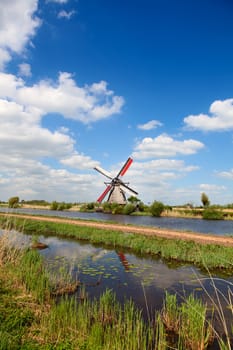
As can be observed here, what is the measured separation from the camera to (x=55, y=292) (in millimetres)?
8273

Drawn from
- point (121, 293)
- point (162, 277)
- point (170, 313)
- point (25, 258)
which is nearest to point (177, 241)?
point (162, 277)

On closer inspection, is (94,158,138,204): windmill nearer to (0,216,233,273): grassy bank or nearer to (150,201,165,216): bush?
(150,201,165,216): bush

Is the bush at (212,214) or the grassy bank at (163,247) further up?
the bush at (212,214)

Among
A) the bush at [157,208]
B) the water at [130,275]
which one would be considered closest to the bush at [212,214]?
the bush at [157,208]

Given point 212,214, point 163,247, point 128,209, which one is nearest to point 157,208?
point 128,209

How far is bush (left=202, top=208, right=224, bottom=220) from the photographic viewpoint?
3706cm

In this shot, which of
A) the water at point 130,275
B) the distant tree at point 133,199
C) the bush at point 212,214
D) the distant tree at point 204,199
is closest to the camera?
the water at point 130,275

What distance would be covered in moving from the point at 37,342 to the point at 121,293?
4.27 meters

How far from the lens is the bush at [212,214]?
37062 millimetres

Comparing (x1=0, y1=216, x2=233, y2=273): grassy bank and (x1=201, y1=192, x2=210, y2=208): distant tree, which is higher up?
(x1=201, y1=192, x2=210, y2=208): distant tree

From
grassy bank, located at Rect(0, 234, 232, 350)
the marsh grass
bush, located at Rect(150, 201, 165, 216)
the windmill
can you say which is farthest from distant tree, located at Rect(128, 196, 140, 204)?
the marsh grass

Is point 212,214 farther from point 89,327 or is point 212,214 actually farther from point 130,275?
point 89,327

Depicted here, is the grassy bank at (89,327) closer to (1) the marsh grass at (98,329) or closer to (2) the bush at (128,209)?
(1) the marsh grass at (98,329)

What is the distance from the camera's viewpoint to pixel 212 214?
37.5 m
